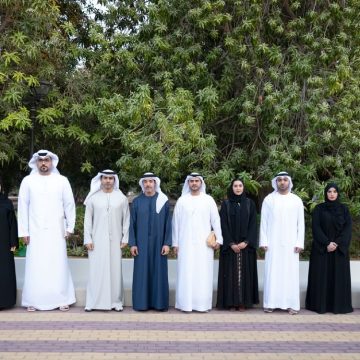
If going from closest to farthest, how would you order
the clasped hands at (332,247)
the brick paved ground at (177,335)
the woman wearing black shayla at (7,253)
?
the brick paved ground at (177,335) < the woman wearing black shayla at (7,253) < the clasped hands at (332,247)

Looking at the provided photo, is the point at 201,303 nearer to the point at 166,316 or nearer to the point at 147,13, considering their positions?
the point at 166,316

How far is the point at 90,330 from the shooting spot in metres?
7.05

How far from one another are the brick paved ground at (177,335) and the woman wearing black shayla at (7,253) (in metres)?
0.19

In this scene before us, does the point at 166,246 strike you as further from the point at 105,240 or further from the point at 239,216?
the point at 239,216

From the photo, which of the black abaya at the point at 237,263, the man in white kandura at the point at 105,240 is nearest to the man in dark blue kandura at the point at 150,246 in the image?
the man in white kandura at the point at 105,240

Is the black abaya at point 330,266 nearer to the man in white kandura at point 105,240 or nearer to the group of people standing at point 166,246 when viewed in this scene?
the group of people standing at point 166,246

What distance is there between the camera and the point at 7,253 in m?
8.11

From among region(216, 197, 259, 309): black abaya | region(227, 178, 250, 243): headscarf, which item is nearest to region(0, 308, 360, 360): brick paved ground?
region(216, 197, 259, 309): black abaya

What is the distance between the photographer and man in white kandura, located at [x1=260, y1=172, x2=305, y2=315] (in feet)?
26.7

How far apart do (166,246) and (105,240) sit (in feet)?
2.52

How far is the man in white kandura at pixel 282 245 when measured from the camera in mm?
8125

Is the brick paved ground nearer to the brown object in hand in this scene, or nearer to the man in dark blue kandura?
the man in dark blue kandura

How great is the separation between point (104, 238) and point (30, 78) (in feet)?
11.2

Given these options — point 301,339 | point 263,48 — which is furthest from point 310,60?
point 301,339
